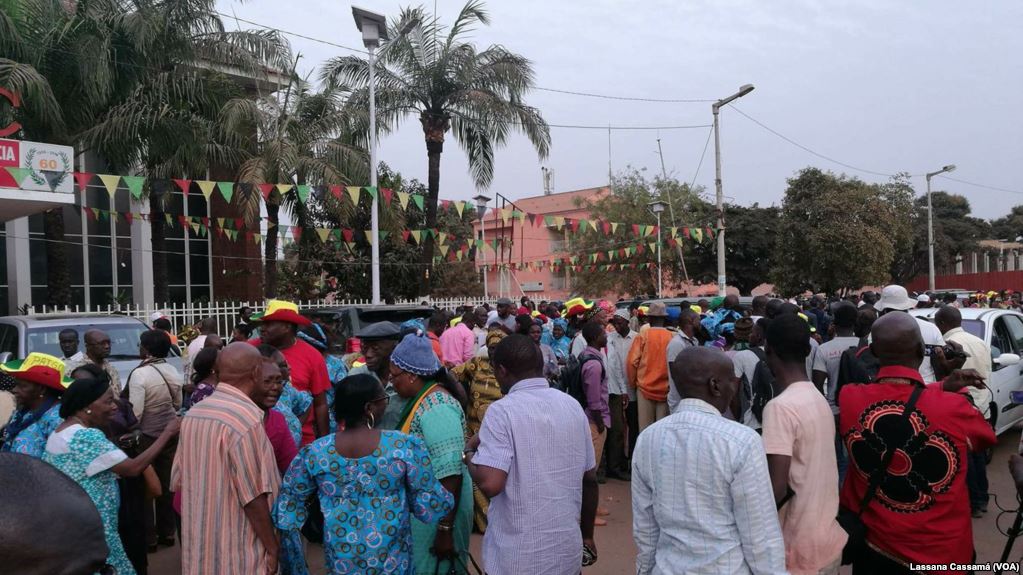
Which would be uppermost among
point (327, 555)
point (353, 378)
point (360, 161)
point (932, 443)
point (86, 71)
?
point (86, 71)

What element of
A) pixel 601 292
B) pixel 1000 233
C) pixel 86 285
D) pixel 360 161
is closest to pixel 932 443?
pixel 360 161

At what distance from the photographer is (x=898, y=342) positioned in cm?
300

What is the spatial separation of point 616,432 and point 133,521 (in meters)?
4.96

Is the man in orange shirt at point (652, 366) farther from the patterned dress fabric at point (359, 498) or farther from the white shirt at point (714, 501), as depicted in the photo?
the white shirt at point (714, 501)

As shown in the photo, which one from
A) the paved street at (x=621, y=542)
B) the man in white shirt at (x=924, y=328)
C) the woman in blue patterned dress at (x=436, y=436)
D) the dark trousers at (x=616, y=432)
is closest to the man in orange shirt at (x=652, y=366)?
the dark trousers at (x=616, y=432)

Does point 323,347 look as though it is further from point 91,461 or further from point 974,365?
point 974,365

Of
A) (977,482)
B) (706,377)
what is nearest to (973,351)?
(977,482)

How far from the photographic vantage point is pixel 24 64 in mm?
12477

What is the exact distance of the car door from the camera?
24.9 ft

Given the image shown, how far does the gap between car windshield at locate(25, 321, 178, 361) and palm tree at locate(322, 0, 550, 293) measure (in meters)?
9.63

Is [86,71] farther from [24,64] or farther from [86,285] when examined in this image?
[86,285]

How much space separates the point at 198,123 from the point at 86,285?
24.4ft

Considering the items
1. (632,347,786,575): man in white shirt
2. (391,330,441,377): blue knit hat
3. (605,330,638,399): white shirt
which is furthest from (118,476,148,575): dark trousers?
(605,330,638,399): white shirt

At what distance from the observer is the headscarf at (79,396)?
359 cm
